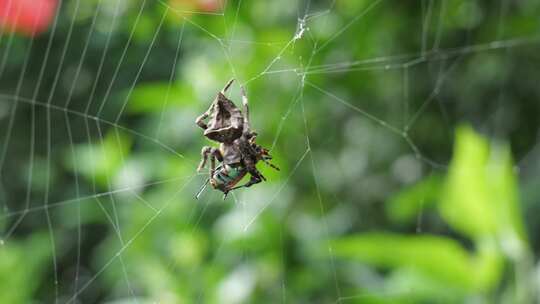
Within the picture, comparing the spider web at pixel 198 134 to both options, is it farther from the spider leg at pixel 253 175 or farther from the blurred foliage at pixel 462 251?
the spider leg at pixel 253 175

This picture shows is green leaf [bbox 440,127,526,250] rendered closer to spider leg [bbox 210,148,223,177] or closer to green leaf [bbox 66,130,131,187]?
spider leg [bbox 210,148,223,177]

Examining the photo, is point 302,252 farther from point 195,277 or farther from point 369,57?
point 369,57

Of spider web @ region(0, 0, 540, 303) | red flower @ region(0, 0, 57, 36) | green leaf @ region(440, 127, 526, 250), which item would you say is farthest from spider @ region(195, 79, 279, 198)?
red flower @ region(0, 0, 57, 36)

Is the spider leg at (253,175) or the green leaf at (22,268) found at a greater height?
the spider leg at (253,175)

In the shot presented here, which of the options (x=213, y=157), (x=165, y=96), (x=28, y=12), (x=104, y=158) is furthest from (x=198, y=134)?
(x=213, y=157)

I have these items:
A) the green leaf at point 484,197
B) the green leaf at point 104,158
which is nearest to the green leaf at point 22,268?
the green leaf at point 104,158

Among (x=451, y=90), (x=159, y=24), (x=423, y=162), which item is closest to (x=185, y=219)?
(x=159, y=24)
